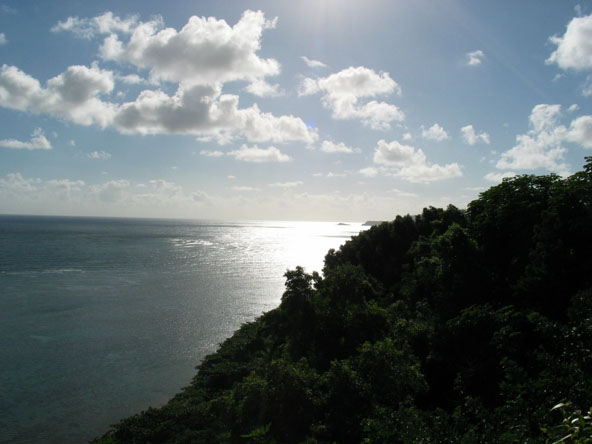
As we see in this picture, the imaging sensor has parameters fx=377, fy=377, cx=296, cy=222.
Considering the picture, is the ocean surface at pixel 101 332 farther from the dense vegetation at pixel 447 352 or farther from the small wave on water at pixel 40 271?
the dense vegetation at pixel 447 352

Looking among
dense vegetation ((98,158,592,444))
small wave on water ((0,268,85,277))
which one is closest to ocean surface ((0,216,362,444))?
small wave on water ((0,268,85,277))

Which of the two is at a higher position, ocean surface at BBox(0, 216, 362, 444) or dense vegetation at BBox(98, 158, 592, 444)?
dense vegetation at BBox(98, 158, 592, 444)

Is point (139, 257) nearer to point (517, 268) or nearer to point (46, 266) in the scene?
point (46, 266)

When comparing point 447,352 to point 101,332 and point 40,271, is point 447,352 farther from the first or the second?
point 40,271

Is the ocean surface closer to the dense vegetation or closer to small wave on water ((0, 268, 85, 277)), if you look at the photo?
small wave on water ((0, 268, 85, 277))

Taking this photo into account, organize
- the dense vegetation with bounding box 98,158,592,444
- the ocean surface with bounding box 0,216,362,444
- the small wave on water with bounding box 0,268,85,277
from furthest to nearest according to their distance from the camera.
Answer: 1. the small wave on water with bounding box 0,268,85,277
2. the ocean surface with bounding box 0,216,362,444
3. the dense vegetation with bounding box 98,158,592,444

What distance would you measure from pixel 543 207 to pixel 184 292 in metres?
68.7

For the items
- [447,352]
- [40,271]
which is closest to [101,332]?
[447,352]

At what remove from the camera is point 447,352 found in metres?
22.7

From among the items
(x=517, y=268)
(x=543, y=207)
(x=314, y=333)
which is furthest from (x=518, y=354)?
(x=314, y=333)

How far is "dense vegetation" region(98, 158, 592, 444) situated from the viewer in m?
11.8

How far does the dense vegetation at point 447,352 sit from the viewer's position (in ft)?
38.8

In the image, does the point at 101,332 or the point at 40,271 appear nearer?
the point at 101,332

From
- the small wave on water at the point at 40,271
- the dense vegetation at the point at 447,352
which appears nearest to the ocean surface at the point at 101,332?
the small wave on water at the point at 40,271
